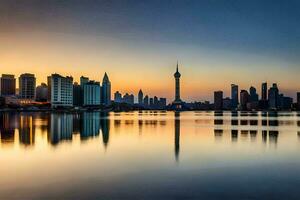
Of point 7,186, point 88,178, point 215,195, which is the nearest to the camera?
point 215,195

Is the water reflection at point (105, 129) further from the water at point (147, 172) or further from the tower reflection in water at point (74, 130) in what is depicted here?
the water at point (147, 172)

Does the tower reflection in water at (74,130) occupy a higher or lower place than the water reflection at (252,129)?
higher

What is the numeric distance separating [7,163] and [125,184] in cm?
1173

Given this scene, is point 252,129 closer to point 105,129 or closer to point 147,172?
point 105,129

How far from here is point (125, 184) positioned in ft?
66.7

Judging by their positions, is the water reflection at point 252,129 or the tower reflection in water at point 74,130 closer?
the tower reflection in water at point 74,130

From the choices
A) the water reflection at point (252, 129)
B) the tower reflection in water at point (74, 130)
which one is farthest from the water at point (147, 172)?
the water reflection at point (252, 129)

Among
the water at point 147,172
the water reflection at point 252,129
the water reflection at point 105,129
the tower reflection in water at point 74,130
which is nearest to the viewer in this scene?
the water at point 147,172

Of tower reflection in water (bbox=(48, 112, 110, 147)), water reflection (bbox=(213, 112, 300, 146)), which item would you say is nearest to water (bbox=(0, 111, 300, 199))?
tower reflection in water (bbox=(48, 112, 110, 147))

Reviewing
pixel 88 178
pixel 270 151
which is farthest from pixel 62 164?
pixel 270 151

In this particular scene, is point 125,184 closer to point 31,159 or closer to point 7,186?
point 7,186

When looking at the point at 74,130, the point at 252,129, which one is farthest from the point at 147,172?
the point at 252,129

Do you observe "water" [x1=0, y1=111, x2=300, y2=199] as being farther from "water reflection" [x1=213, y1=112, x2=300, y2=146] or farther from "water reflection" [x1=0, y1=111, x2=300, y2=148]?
"water reflection" [x1=213, y1=112, x2=300, y2=146]

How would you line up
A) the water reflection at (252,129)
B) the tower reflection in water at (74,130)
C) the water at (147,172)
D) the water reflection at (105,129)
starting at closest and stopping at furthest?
the water at (147,172), the water reflection at (105,129), the tower reflection in water at (74,130), the water reflection at (252,129)
